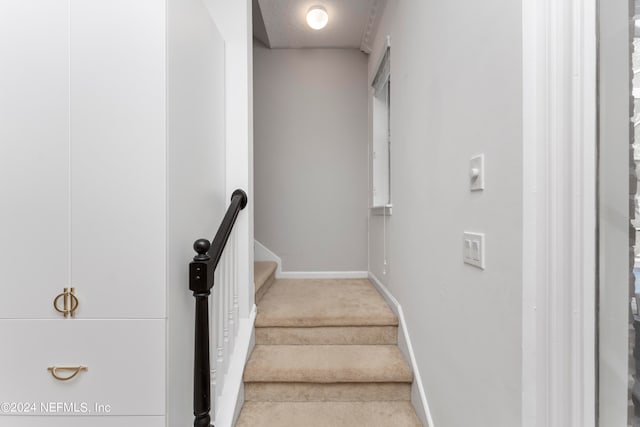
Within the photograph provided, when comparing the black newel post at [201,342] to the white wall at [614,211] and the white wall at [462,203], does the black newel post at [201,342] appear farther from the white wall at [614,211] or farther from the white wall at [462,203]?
the white wall at [614,211]

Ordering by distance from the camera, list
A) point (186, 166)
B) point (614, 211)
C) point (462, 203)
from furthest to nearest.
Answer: point (186, 166)
point (462, 203)
point (614, 211)

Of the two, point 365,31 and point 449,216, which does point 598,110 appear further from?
point 365,31

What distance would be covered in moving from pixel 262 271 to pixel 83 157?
180 cm

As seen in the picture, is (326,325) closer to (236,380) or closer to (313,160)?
(236,380)

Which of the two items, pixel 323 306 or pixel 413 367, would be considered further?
pixel 323 306

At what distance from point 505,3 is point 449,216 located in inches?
27.2

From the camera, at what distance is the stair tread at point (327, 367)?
1.62m

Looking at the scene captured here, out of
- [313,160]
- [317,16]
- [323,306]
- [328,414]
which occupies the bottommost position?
[328,414]

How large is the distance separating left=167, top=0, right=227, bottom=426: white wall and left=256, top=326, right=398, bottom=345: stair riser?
2.34ft

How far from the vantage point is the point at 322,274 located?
3.21 metres

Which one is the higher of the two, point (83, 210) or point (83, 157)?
point (83, 157)

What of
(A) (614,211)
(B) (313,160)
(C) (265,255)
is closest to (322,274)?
(C) (265,255)

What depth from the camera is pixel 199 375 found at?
1.15 metres

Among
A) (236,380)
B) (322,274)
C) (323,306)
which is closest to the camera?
(236,380)
